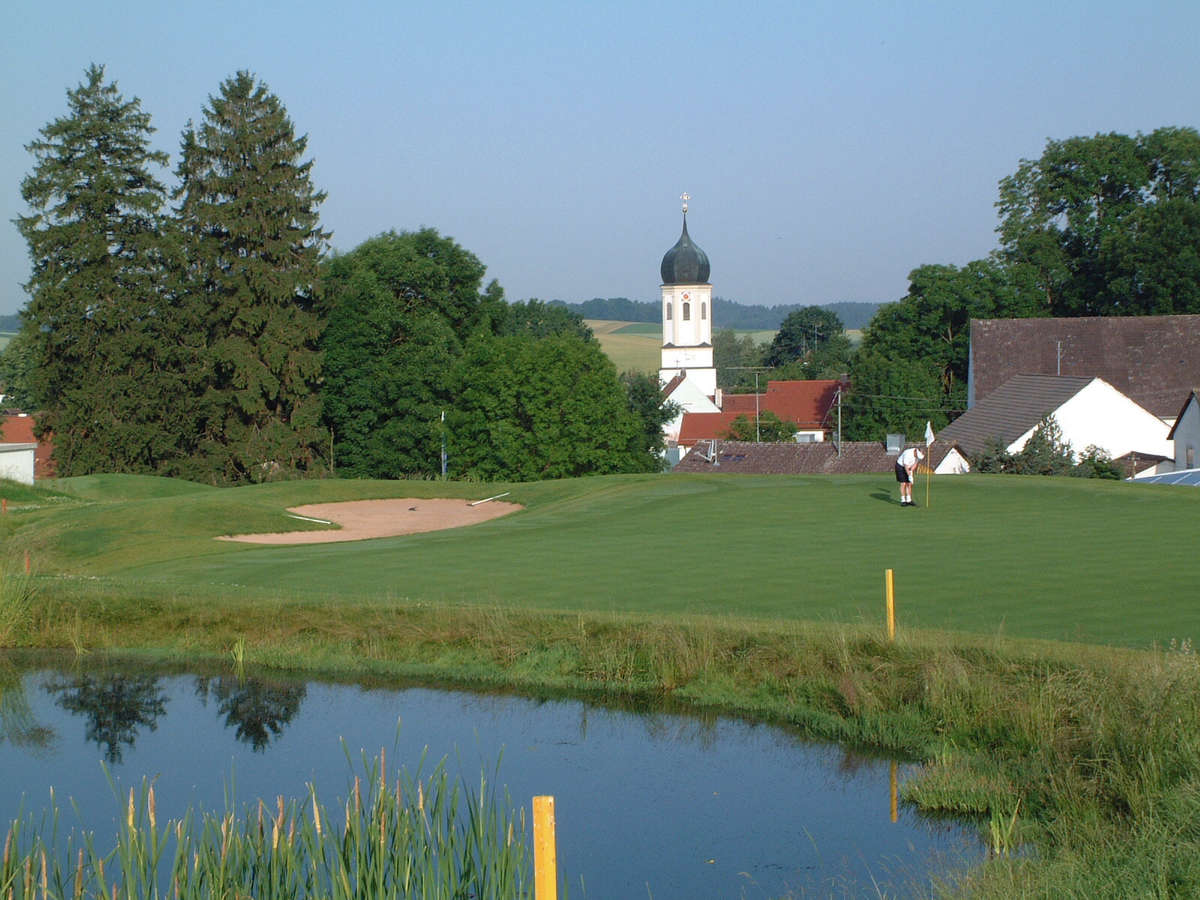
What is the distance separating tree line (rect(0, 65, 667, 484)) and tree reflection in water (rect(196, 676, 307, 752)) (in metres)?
35.7

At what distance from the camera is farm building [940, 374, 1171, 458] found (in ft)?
149

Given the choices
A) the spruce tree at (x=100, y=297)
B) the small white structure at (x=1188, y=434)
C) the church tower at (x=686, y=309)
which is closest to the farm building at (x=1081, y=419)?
the small white structure at (x=1188, y=434)

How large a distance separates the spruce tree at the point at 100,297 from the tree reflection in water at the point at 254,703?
122 ft

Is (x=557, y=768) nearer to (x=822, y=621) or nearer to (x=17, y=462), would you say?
(x=822, y=621)

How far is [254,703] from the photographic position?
1312cm

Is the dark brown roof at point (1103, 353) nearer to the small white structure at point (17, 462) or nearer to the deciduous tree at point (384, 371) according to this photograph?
the deciduous tree at point (384, 371)

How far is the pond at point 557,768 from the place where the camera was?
854 centimetres

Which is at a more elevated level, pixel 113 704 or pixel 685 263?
pixel 685 263

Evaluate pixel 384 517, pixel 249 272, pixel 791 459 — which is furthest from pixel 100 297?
pixel 791 459

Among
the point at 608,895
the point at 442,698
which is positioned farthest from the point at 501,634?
the point at 608,895

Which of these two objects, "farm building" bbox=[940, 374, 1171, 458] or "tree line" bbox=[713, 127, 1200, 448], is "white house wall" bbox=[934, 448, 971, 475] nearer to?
"farm building" bbox=[940, 374, 1171, 458]

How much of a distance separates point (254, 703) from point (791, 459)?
49.7m

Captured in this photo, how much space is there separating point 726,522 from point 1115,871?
14.8 metres

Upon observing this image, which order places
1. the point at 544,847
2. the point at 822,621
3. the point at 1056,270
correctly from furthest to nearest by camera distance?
1. the point at 1056,270
2. the point at 822,621
3. the point at 544,847
